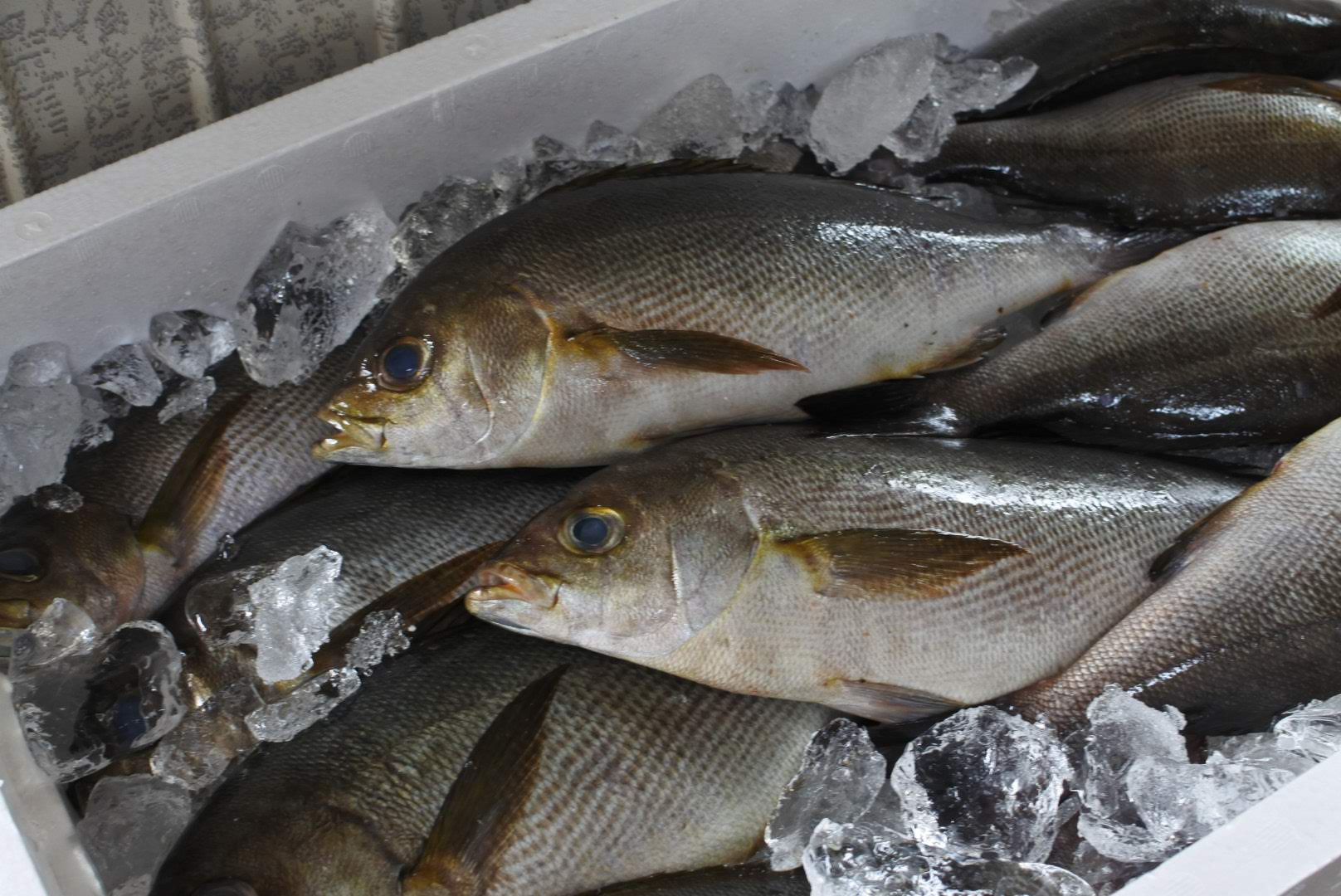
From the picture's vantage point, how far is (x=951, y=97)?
200 centimetres

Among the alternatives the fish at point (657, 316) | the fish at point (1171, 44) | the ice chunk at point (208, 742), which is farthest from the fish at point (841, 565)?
the fish at point (1171, 44)

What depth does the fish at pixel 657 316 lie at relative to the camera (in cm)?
143

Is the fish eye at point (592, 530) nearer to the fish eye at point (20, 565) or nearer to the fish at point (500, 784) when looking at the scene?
the fish at point (500, 784)

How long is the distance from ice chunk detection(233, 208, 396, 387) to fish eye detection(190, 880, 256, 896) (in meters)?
0.69

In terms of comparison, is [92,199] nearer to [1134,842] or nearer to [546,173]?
[546,173]

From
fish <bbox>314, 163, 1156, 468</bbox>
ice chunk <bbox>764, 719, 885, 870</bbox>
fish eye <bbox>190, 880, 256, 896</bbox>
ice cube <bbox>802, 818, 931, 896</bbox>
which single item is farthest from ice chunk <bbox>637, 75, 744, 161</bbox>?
fish eye <bbox>190, 880, 256, 896</bbox>

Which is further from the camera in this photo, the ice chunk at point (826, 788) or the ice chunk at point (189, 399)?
the ice chunk at point (189, 399)

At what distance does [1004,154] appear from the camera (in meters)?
1.96

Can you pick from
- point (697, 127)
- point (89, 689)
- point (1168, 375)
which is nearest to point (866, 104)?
point (697, 127)

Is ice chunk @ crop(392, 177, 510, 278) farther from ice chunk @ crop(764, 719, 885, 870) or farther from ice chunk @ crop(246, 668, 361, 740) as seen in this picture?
ice chunk @ crop(764, 719, 885, 870)

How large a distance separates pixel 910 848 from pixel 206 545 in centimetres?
96

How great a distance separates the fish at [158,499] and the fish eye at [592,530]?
1.59ft

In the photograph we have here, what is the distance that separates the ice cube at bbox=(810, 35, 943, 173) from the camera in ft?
6.26

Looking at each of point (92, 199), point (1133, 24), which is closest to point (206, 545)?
point (92, 199)
